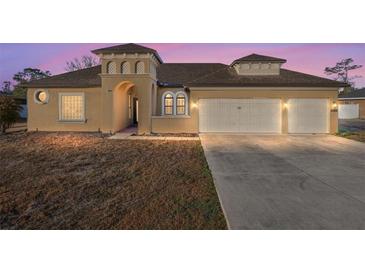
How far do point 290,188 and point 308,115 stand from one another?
12.3m

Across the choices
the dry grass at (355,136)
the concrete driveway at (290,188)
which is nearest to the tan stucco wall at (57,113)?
the concrete driveway at (290,188)

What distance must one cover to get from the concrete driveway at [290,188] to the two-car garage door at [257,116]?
20.0 feet

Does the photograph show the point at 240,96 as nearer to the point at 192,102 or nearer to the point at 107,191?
the point at 192,102

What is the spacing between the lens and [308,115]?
1655cm

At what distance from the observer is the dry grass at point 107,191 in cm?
421

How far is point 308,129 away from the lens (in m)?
16.6

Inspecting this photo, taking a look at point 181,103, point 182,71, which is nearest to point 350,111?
point 182,71

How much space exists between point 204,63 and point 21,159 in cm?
1922

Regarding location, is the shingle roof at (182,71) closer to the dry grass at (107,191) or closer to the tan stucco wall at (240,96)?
the tan stucco wall at (240,96)

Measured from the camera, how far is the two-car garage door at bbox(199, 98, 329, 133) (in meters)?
16.6

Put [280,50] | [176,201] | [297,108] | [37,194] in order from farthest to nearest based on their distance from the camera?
[280,50] → [297,108] → [37,194] → [176,201]

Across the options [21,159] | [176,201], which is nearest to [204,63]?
[21,159]

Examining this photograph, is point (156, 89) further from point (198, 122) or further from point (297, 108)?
point (297, 108)

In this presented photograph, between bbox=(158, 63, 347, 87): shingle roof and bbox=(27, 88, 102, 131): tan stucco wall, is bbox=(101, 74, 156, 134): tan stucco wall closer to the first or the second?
bbox=(27, 88, 102, 131): tan stucco wall
